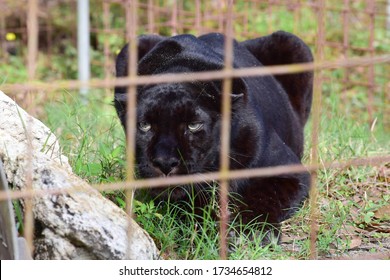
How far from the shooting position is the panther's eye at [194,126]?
3096 mm

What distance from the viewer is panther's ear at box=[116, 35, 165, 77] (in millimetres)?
4160

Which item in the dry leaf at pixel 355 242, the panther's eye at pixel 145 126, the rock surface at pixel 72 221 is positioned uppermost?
the panther's eye at pixel 145 126

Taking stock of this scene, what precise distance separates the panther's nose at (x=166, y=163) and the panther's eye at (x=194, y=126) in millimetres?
162

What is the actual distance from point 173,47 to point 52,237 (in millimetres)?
1247

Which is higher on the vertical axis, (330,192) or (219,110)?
(219,110)

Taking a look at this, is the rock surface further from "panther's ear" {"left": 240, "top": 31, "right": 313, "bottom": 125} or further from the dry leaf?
"panther's ear" {"left": 240, "top": 31, "right": 313, "bottom": 125}

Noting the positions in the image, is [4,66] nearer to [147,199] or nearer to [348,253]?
[147,199]

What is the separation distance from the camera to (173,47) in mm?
3498

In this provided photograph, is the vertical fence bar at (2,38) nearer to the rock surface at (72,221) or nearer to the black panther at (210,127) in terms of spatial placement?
the black panther at (210,127)

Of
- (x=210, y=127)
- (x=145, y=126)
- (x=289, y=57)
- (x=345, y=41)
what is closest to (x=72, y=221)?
(x=145, y=126)

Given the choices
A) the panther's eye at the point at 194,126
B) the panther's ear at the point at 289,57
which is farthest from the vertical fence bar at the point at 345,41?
the panther's eye at the point at 194,126

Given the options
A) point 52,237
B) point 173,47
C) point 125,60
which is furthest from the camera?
point 125,60

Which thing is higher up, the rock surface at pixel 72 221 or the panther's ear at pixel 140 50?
the panther's ear at pixel 140 50
